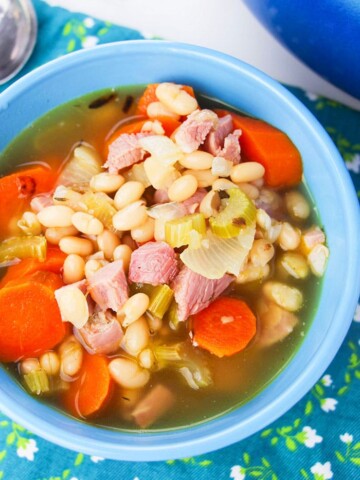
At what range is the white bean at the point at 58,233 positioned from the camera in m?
1.53

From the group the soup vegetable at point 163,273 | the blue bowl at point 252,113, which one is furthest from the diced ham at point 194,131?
the blue bowl at point 252,113

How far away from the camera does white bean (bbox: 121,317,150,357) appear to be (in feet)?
4.85

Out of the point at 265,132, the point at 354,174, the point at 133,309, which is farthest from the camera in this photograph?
the point at 354,174

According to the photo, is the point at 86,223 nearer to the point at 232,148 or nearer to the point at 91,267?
the point at 91,267

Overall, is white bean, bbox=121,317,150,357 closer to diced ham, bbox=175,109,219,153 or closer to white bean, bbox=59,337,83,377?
white bean, bbox=59,337,83,377

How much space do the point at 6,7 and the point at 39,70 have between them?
35 centimetres

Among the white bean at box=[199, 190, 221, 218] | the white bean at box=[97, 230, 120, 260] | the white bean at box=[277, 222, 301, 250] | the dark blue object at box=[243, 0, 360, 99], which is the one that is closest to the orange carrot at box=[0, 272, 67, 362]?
the white bean at box=[97, 230, 120, 260]

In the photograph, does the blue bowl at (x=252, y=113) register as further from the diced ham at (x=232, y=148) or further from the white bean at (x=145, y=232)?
the white bean at (x=145, y=232)

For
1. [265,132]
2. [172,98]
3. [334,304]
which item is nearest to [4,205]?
[172,98]

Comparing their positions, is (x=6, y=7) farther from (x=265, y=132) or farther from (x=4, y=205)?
(x=265, y=132)

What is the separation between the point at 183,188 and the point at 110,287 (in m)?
0.24

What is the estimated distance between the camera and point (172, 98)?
1.53m

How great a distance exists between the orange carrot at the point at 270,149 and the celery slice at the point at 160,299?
32 centimetres

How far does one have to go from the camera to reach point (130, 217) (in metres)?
1.48
